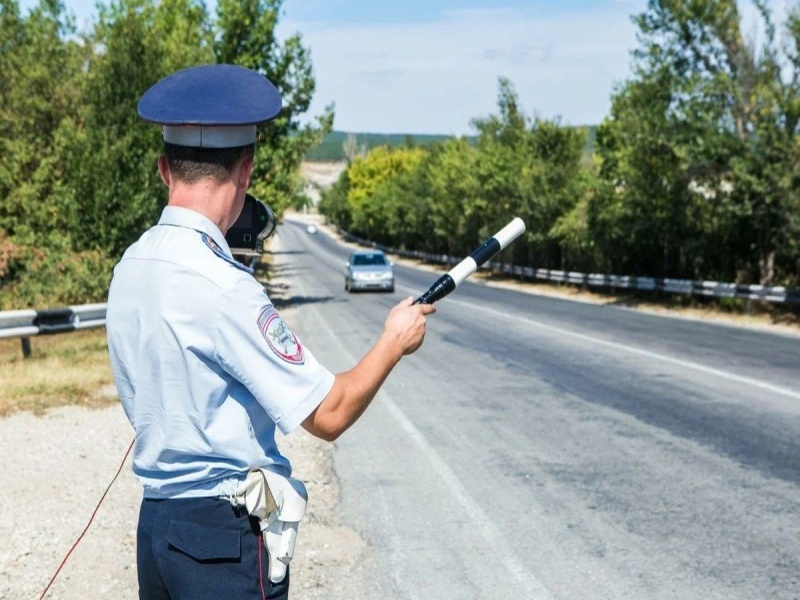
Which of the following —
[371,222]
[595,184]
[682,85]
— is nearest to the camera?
[682,85]

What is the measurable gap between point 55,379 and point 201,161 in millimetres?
10528

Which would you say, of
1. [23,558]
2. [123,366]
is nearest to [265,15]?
[23,558]

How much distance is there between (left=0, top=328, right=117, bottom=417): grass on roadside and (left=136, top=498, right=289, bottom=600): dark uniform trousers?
863cm

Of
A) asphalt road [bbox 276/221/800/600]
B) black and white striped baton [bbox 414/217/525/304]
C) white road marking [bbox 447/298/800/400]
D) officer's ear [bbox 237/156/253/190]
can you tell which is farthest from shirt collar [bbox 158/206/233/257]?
white road marking [bbox 447/298/800/400]

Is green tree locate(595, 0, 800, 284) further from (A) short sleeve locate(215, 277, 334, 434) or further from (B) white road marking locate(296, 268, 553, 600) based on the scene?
(A) short sleeve locate(215, 277, 334, 434)

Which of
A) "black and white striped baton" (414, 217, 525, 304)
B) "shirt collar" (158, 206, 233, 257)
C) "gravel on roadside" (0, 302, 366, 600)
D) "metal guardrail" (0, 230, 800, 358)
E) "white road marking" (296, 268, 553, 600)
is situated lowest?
"gravel on roadside" (0, 302, 366, 600)

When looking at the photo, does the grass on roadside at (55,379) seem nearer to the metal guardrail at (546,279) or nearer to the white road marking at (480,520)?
the metal guardrail at (546,279)

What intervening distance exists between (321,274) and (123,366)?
2124 inches

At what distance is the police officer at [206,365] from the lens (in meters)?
2.04

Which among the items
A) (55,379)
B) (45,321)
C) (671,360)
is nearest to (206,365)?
(55,379)

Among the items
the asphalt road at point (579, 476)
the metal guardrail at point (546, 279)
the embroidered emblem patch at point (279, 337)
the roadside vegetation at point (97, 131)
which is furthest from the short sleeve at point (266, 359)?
the roadside vegetation at point (97, 131)

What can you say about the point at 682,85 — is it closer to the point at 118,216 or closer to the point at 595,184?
the point at 595,184

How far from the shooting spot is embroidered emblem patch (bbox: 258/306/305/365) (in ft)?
6.69

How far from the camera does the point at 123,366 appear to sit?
221cm
